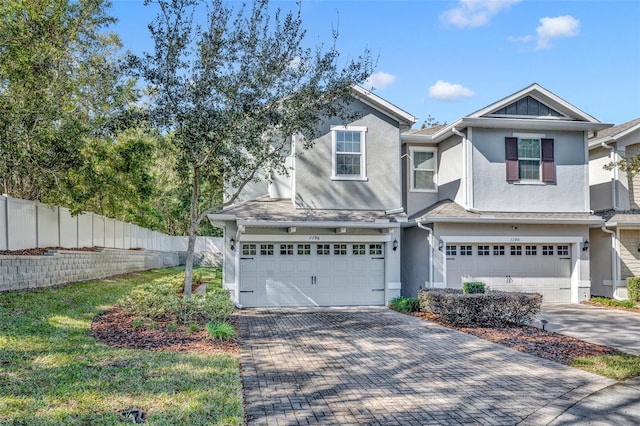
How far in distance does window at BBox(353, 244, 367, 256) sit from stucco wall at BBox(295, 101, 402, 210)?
1.23 metres

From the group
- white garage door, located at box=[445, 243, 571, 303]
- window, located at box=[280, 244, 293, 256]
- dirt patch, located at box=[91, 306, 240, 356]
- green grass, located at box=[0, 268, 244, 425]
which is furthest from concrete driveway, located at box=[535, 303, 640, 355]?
green grass, located at box=[0, 268, 244, 425]

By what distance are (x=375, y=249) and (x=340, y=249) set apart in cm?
117

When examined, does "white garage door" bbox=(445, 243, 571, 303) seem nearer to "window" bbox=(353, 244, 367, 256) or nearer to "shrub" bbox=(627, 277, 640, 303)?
"shrub" bbox=(627, 277, 640, 303)

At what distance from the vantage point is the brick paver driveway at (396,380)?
5.49 meters

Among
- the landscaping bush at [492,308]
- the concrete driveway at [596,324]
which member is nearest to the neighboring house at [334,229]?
the landscaping bush at [492,308]

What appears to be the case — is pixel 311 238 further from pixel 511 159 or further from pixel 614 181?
pixel 614 181

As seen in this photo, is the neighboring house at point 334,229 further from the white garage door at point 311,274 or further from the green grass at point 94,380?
the green grass at point 94,380

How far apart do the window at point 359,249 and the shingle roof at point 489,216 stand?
200 cm

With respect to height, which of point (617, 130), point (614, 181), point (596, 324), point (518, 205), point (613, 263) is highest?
point (617, 130)

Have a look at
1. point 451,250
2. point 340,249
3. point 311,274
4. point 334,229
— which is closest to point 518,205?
point 451,250

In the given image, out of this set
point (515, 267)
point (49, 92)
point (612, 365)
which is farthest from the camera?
point (515, 267)

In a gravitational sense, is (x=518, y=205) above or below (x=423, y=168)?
below

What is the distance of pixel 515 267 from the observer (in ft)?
52.3

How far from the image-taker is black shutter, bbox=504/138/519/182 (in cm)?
1594
